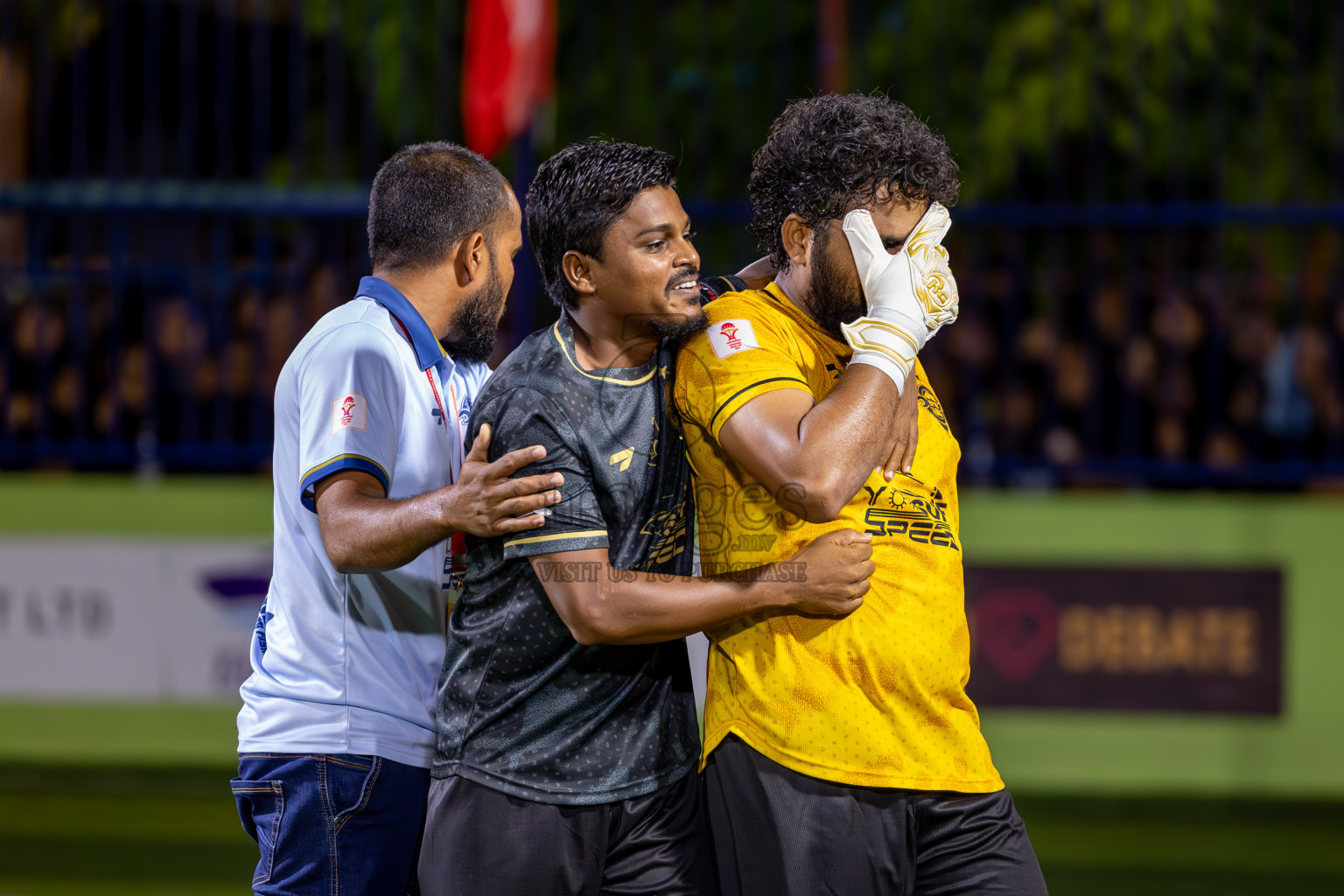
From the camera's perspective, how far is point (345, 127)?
872 cm

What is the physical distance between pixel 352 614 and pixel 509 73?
Answer: 13.8 feet

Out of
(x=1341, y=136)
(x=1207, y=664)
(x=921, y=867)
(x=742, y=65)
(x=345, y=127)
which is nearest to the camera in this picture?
(x=921, y=867)

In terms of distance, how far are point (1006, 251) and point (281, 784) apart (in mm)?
4635

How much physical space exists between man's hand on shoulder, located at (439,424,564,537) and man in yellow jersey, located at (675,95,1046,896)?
0.29m

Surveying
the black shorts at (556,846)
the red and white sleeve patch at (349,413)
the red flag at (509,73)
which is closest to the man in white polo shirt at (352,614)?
the red and white sleeve patch at (349,413)

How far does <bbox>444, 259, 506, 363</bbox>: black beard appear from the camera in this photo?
274 centimetres

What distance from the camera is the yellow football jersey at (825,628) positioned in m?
2.27

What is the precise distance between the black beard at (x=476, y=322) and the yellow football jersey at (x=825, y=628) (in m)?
0.56

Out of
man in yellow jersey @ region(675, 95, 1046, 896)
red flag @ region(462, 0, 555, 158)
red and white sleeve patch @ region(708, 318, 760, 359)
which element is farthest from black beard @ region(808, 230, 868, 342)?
red flag @ region(462, 0, 555, 158)

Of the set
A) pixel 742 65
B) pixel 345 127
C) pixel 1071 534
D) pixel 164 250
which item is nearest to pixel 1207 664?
pixel 1071 534

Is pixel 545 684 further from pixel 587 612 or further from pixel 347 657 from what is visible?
pixel 347 657

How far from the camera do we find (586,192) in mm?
2324

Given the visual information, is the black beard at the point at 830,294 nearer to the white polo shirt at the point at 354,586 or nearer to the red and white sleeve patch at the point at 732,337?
the red and white sleeve patch at the point at 732,337

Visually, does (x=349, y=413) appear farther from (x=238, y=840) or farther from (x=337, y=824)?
(x=238, y=840)
